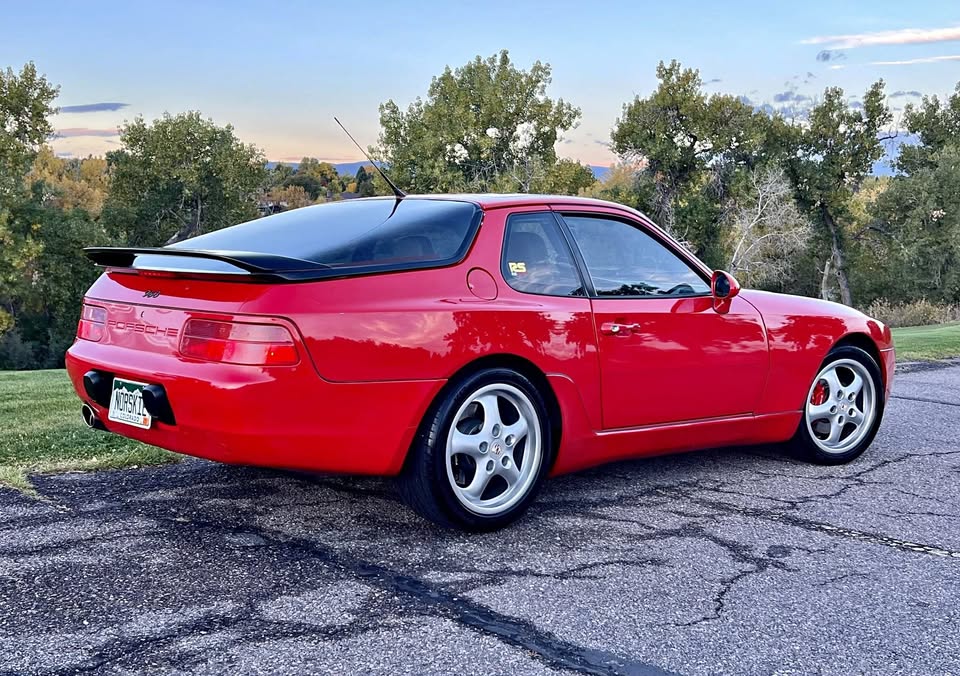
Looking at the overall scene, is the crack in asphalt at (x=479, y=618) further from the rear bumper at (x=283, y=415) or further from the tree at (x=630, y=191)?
the tree at (x=630, y=191)

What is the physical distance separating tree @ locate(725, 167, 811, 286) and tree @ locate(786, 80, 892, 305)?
3.25 meters

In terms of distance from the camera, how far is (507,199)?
4.22 m

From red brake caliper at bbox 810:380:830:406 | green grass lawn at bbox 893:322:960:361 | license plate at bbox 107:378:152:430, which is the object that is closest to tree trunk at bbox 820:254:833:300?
green grass lawn at bbox 893:322:960:361

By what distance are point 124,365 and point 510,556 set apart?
1.74 meters

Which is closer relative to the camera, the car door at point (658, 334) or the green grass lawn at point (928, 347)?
the car door at point (658, 334)

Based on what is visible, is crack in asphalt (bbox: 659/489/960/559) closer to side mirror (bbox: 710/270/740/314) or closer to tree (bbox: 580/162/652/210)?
side mirror (bbox: 710/270/740/314)

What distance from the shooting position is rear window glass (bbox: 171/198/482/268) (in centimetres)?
369

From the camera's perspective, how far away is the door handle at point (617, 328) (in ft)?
13.8

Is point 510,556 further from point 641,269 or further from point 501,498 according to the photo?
point 641,269

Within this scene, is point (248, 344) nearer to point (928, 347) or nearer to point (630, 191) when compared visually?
point (928, 347)

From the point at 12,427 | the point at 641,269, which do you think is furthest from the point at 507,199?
the point at 12,427

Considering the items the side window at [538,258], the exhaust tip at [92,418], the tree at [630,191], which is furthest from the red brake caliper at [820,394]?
the tree at [630,191]

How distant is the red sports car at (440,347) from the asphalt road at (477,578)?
1.07ft

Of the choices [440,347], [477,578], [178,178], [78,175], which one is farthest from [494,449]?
[78,175]
